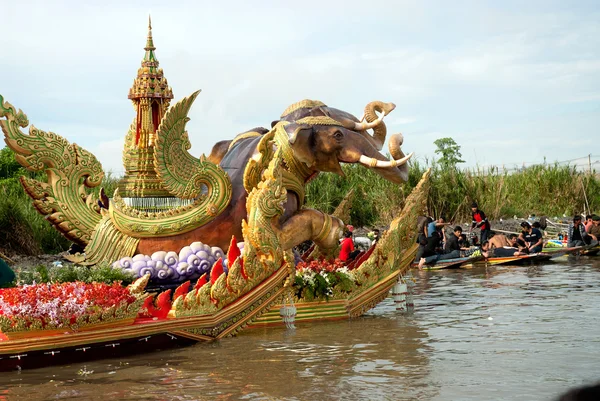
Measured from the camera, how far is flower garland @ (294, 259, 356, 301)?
28.1ft

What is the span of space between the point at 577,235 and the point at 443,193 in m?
5.93

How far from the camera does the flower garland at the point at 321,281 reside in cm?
858

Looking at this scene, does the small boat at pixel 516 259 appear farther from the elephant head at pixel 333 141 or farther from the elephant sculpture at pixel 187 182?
the elephant sculpture at pixel 187 182

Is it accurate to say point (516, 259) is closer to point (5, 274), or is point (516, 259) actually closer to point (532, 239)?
point (532, 239)

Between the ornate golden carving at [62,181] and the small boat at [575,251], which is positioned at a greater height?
the ornate golden carving at [62,181]

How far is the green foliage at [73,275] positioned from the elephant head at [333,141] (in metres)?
2.52

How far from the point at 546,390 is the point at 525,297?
552cm

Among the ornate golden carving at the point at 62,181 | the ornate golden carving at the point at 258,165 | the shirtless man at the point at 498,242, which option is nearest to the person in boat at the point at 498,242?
the shirtless man at the point at 498,242

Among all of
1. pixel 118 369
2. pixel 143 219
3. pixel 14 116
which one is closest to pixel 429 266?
pixel 143 219

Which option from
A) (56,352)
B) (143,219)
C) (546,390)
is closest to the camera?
(546,390)

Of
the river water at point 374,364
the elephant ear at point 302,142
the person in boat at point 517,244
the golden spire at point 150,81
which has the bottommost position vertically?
the river water at point 374,364

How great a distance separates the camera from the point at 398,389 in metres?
5.54

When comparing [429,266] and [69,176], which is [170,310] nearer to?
[69,176]

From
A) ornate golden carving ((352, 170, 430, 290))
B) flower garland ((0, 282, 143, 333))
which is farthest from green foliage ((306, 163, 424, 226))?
flower garland ((0, 282, 143, 333))
